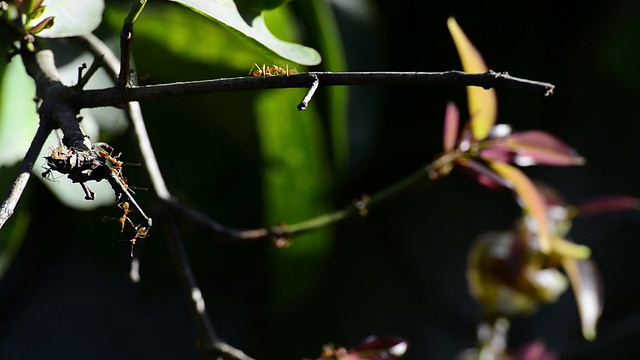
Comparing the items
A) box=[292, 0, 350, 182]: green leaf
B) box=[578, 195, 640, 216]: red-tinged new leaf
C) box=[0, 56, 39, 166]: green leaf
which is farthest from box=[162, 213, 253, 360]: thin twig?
box=[578, 195, 640, 216]: red-tinged new leaf

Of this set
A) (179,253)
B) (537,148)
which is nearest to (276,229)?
(179,253)

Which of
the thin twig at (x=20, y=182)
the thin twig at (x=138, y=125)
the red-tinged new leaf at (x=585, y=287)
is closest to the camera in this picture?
the thin twig at (x=20, y=182)

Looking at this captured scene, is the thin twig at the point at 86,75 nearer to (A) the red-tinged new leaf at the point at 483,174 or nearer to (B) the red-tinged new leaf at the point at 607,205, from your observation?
(A) the red-tinged new leaf at the point at 483,174

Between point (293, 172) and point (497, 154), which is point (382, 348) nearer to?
point (497, 154)

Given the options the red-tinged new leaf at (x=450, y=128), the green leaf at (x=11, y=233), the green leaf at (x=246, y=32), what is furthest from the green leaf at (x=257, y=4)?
the green leaf at (x=11, y=233)

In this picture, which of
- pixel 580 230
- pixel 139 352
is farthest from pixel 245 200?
pixel 580 230
